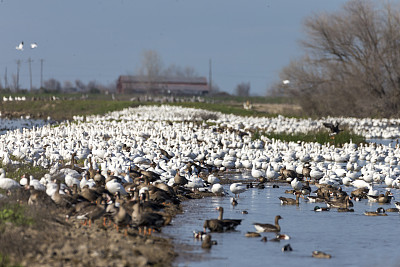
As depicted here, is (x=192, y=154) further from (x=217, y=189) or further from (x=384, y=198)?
(x=384, y=198)

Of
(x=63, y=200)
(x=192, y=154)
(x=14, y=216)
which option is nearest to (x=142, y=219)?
(x=63, y=200)

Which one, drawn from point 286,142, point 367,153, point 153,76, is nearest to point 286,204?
point 367,153

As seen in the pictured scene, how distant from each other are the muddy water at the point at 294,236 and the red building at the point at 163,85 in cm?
9884

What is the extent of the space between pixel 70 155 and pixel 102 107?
140 ft

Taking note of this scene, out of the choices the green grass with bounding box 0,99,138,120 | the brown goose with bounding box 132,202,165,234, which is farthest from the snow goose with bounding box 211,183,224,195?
the green grass with bounding box 0,99,138,120

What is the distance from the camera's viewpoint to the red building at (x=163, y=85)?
387 feet

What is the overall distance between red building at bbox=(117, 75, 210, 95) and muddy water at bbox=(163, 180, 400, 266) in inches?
3891

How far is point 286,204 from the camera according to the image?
1838cm

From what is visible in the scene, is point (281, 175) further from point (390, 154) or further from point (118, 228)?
point (118, 228)

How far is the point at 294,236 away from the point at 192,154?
1409 cm

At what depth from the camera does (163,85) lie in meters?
121

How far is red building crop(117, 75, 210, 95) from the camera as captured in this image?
387 ft

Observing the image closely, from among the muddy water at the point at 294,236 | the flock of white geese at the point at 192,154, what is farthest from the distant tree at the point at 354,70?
the muddy water at the point at 294,236

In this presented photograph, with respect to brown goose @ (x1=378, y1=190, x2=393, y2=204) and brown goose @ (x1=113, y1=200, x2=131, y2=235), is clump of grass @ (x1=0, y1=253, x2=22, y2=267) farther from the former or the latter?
brown goose @ (x1=378, y1=190, x2=393, y2=204)
